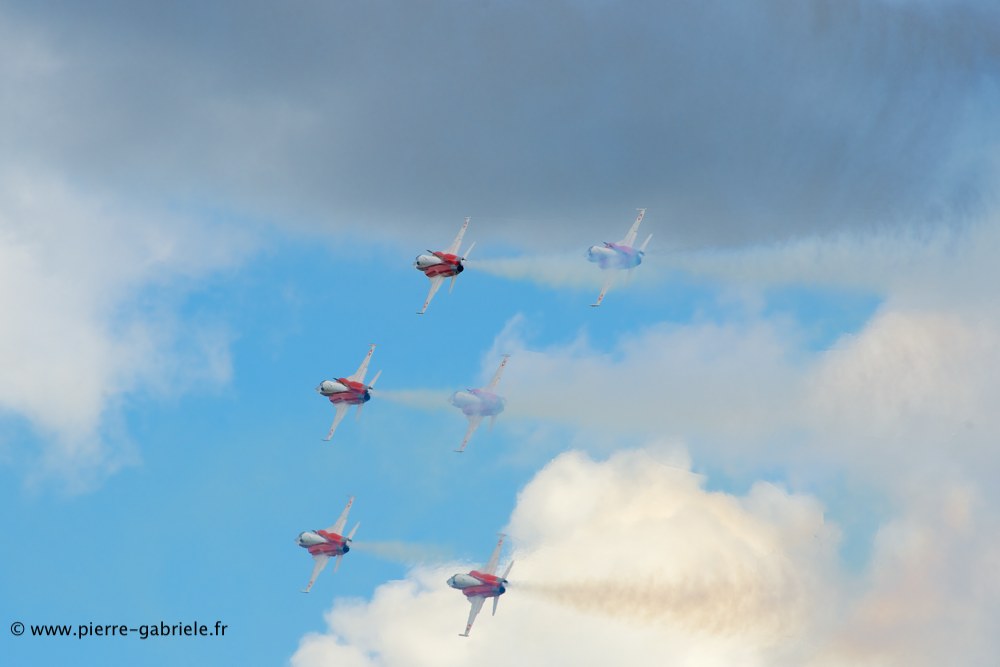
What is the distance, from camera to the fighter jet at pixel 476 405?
416 feet

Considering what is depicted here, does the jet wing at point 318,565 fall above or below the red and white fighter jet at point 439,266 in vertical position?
below

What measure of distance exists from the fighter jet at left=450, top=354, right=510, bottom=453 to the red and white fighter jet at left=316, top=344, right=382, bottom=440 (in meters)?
9.73

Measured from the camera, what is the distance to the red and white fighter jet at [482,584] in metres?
123

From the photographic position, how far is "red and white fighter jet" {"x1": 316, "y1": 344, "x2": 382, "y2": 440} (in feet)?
441

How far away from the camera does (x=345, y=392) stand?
135m

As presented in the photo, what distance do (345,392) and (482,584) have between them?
20.6 m

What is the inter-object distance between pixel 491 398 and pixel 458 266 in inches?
387

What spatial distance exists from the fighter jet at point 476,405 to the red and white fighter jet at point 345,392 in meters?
Answer: 9.73

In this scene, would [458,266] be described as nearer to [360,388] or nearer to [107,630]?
[360,388]

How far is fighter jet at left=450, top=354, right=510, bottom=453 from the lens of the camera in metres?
127

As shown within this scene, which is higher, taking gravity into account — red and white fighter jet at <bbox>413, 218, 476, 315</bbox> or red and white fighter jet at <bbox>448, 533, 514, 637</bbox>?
red and white fighter jet at <bbox>413, 218, 476, 315</bbox>

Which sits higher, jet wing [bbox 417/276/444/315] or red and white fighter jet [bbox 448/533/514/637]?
jet wing [bbox 417/276/444/315]

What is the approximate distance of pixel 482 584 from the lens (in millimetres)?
122688

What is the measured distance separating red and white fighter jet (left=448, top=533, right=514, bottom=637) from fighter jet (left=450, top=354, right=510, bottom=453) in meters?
8.91
